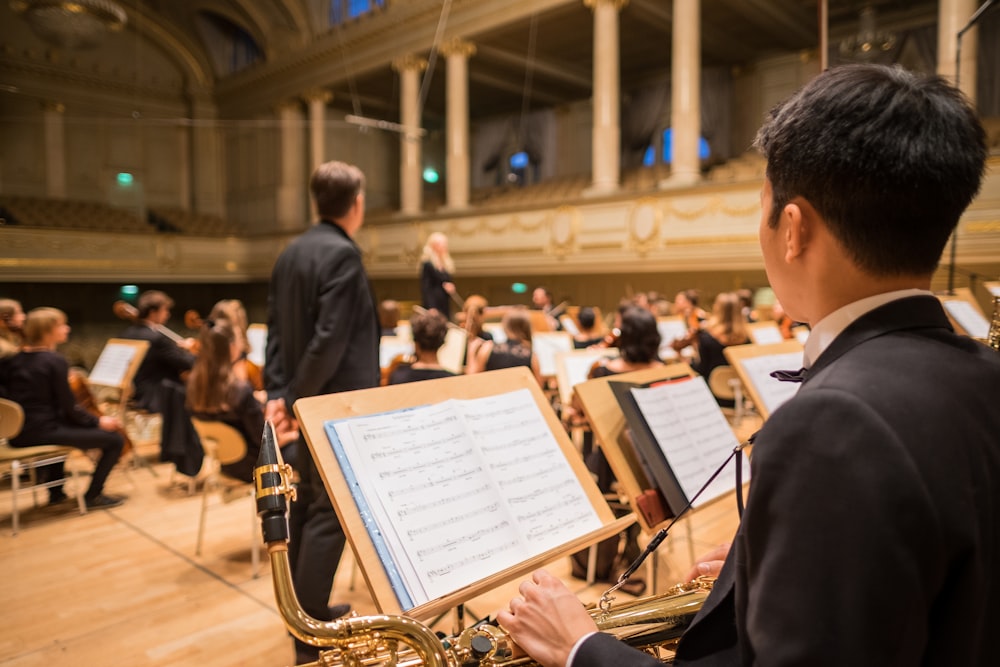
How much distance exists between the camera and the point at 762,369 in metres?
2.97

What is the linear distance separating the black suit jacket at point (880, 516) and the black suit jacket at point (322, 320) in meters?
2.03

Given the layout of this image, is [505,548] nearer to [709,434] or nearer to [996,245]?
[709,434]

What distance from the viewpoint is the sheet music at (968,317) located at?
4766 millimetres

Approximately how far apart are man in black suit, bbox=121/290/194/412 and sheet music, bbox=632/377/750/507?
13.7ft

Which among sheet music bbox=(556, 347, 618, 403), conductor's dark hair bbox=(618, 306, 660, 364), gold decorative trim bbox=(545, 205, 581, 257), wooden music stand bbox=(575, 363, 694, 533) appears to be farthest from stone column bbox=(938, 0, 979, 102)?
wooden music stand bbox=(575, 363, 694, 533)

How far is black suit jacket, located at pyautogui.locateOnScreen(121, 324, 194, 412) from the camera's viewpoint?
527 centimetres

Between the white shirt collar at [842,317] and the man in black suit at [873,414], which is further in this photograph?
the white shirt collar at [842,317]

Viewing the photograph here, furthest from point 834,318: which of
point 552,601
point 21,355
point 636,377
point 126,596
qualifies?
point 21,355

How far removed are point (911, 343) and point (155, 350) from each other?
18.4 feet

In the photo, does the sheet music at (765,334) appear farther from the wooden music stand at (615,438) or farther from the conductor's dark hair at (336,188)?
the conductor's dark hair at (336,188)

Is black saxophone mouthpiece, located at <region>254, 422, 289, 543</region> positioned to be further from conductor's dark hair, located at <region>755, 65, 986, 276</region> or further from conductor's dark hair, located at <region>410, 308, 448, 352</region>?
conductor's dark hair, located at <region>410, 308, 448, 352</region>

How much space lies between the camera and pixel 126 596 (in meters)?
3.17

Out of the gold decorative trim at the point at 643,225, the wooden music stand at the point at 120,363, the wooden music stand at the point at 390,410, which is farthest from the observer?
the gold decorative trim at the point at 643,225

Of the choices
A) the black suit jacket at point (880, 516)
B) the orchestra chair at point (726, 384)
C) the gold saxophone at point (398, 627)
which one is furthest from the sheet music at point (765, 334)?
the black suit jacket at point (880, 516)
